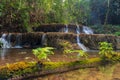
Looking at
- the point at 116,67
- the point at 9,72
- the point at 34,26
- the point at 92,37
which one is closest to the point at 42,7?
the point at 34,26

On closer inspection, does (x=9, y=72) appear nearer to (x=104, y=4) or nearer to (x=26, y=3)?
(x=26, y=3)

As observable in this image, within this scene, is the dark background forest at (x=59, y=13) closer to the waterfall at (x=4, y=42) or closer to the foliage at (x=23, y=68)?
the waterfall at (x=4, y=42)

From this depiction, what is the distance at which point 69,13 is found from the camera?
3281 cm

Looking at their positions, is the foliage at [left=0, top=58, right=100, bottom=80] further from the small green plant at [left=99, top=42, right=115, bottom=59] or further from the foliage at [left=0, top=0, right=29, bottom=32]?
the foliage at [left=0, top=0, right=29, bottom=32]

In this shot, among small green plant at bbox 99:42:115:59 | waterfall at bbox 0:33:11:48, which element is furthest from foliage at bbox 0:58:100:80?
waterfall at bbox 0:33:11:48

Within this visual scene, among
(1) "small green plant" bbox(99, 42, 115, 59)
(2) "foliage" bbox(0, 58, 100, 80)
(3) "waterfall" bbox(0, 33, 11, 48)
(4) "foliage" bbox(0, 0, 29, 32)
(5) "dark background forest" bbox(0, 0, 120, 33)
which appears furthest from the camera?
(5) "dark background forest" bbox(0, 0, 120, 33)

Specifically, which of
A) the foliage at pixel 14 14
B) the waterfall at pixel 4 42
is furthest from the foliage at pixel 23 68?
the foliage at pixel 14 14

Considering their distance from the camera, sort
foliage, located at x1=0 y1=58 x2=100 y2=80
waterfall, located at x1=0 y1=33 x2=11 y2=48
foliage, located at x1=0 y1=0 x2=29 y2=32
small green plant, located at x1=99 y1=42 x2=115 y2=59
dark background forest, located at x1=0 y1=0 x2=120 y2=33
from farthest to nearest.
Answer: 1. dark background forest, located at x1=0 y1=0 x2=120 y2=33
2. foliage, located at x1=0 y1=0 x2=29 y2=32
3. waterfall, located at x1=0 y1=33 x2=11 y2=48
4. small green plant, located at x1=99 y1=42 x2=115 y2=59
5. foliage, located at x1=0 y1=58 x2=100 y2=80

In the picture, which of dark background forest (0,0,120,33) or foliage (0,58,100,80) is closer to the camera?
foliage (0,58,100,80)

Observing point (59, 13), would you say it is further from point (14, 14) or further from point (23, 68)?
point (23, 68)

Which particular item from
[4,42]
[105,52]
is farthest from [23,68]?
[4,42]

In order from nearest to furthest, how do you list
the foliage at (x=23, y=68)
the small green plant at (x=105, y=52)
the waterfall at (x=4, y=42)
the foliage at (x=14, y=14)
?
1. the foliage at (x=23, y=68)
2. the small green plant at (x=105, y=52)
3. the waterfall at (x=4, y=42)
4. the foliage at (x=14, y=14)

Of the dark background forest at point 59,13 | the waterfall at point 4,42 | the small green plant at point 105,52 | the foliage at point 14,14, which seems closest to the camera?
the small green plant at point 105,52

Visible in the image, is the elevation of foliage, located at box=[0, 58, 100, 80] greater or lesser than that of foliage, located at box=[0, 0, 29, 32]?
lesser
